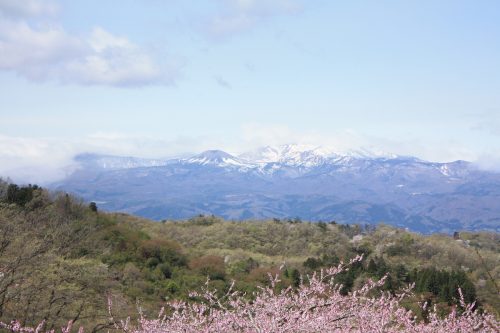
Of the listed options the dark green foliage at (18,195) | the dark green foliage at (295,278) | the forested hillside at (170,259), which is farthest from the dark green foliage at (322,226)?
the dark green foliage at (18,195)

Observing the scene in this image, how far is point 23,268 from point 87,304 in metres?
4.23

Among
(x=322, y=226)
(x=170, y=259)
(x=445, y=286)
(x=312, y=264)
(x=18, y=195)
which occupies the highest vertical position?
(x=18, y=195)

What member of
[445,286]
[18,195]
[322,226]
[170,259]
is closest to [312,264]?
[170,259]

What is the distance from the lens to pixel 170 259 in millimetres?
38844

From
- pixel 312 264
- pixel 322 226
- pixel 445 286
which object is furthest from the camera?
pixel 322 226

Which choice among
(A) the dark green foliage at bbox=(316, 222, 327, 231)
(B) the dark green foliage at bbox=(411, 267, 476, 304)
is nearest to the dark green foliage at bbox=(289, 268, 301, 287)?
(B) the dark green foliage at bbox=(411, 267, 476, 304)

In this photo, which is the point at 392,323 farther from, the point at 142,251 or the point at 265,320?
the point at 142,251

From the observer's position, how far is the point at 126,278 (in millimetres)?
29984

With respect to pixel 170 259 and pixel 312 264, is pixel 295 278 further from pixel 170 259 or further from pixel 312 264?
pixel 170 259

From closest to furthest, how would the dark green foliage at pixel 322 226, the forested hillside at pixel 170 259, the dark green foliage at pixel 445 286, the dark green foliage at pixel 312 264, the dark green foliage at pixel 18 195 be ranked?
the forested hillside at pixel 170 259
the dark green foliage at pixel 445 286
the dark green foliage at pixel 18 195
the dark green foliage at pixel 312 264
the dark green foliage at pixel 322 226

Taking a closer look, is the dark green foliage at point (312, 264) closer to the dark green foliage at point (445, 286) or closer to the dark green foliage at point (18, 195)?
the dark green foliage at point (445, 286)

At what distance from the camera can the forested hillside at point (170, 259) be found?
53.6ft

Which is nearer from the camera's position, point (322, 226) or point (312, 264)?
point (312, 264)

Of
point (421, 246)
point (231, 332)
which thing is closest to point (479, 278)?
point (421, 246)
